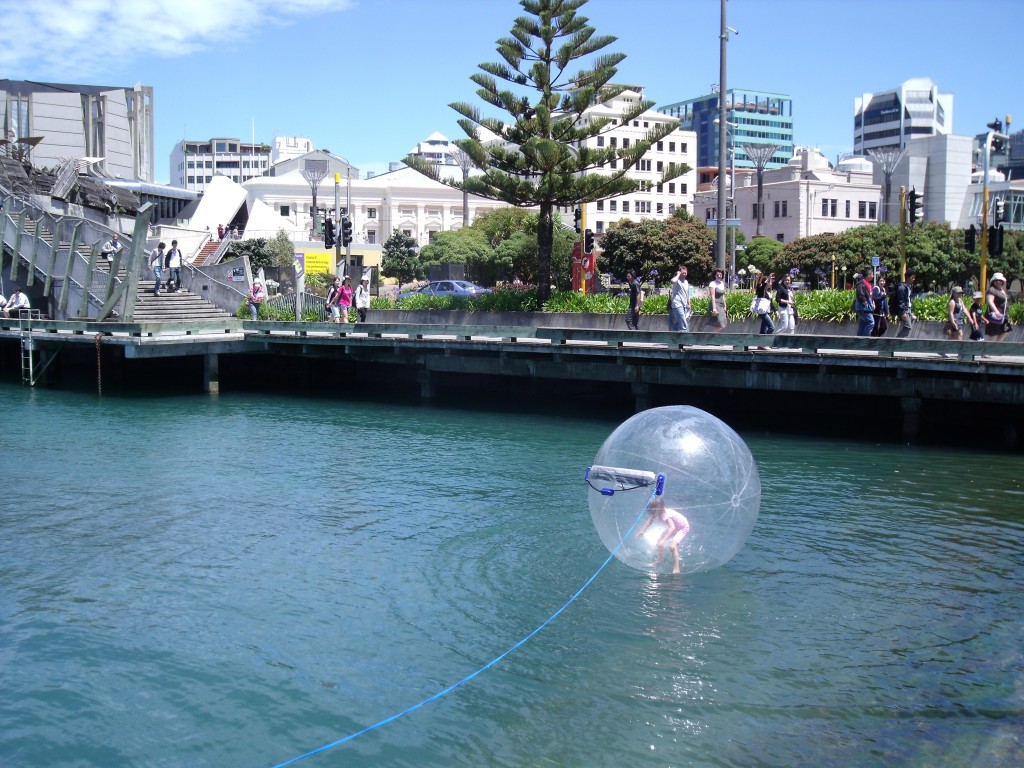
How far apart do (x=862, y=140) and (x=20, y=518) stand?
160m

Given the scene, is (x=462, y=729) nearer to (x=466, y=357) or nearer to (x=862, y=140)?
(x=466, y=357)

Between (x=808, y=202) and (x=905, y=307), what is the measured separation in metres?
70.8

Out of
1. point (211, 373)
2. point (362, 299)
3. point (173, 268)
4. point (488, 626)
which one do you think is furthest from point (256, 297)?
point (488, 626)

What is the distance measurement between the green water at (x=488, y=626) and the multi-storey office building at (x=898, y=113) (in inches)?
5840

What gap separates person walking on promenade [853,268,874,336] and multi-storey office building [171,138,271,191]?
502 ft

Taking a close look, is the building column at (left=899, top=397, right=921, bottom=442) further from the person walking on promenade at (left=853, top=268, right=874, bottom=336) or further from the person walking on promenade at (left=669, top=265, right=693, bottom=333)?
the person walking on promenade at (left=669, top=265, right=693, bottom=333)

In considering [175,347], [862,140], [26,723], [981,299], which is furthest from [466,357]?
[862,140]

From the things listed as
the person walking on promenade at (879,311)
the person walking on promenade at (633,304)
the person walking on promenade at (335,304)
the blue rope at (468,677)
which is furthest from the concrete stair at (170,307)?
the blue rope at (468,677)

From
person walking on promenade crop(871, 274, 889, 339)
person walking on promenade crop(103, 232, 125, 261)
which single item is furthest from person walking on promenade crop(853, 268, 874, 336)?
person walking on promenade crop(103, 232, 125, 261)

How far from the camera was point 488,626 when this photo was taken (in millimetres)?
8992

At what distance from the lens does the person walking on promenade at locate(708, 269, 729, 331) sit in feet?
74.8

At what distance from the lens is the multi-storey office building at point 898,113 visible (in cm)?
15075

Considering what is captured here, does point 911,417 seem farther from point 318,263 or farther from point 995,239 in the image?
point 318,263

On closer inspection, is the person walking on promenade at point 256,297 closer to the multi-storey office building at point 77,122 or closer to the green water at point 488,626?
the green water at point 488,626
